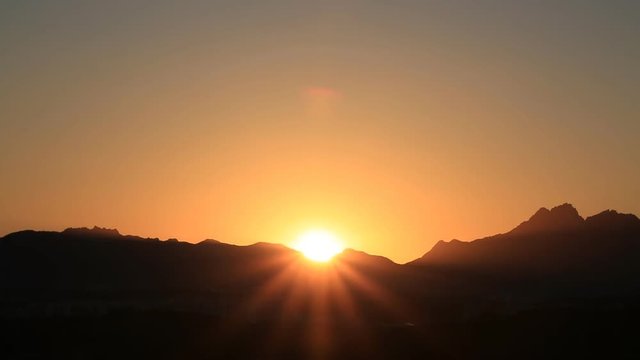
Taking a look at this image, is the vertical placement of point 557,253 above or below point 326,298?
above

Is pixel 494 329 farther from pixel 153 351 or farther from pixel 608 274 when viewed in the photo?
pixel 608 274

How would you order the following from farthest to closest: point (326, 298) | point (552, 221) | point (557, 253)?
point (552, 221), point (557, 253), point (326, 298)

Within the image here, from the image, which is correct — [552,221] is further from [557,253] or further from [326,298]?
[326,298]

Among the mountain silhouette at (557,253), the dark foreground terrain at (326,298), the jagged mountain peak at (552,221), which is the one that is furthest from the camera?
the jagged mountain peak at (552,221)

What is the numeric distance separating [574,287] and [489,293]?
2266 centimetres

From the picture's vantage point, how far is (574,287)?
521 feet

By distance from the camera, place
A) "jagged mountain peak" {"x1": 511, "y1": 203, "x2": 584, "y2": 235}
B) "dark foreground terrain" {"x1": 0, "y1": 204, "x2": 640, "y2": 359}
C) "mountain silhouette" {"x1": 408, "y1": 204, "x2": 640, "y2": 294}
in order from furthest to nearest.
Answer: "jagged mountain peak" {"x1": 511, "y1": 203, "x2": 584, "y2": 235} < "mountain silhouette" {"x1": 408, "y1": 204, "x2": 640, "y2": 294} < "dark foreground terrain" {"x1": 0, "y1": 204, "x2": 640, "y2": 359}

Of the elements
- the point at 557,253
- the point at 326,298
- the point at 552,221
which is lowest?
the point at 326,298

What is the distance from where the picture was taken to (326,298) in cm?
12606

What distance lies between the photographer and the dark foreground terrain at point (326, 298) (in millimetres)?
69188

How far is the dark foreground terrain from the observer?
69.2 meters

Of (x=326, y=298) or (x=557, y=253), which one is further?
(x=557, y=253)

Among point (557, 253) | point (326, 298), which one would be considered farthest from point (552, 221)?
point (326, 298)

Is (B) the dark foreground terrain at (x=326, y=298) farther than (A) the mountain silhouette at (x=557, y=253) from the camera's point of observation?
No
